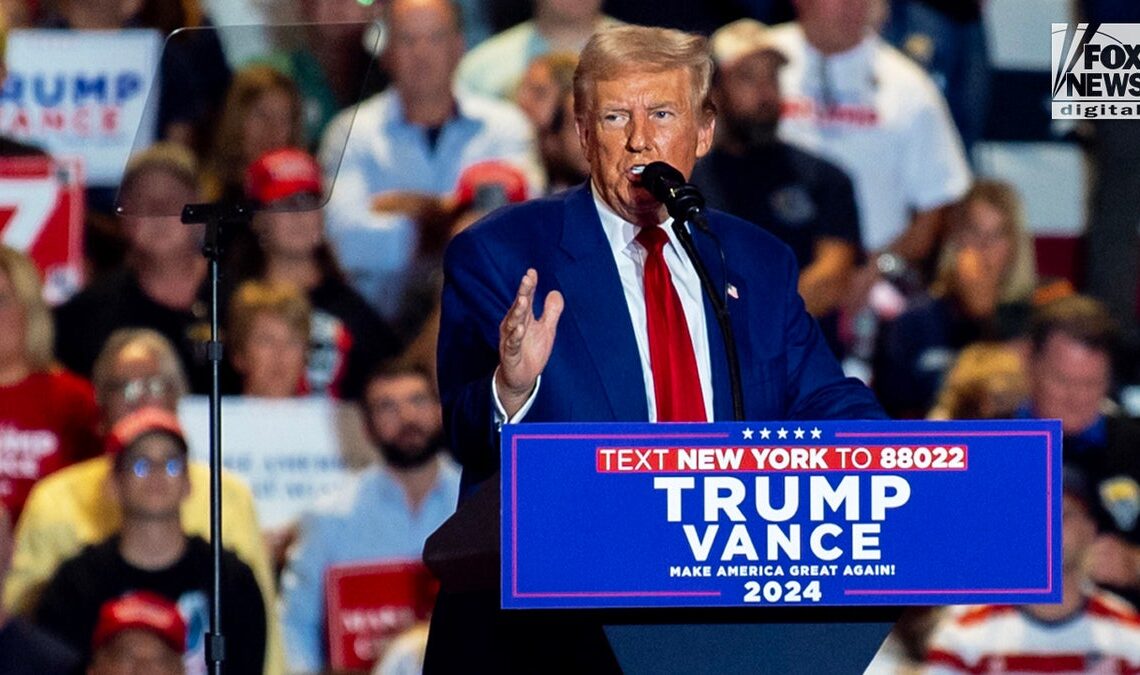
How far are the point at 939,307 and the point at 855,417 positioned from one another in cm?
312

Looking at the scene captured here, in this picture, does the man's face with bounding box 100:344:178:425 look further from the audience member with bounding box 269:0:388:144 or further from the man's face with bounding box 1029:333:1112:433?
the man's face with bounding box 1029:333:1112:433

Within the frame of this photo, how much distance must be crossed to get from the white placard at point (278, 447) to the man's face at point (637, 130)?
2842 mm

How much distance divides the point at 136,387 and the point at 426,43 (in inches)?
55.1

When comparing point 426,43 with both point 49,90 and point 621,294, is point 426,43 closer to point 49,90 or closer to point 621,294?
point 49,90

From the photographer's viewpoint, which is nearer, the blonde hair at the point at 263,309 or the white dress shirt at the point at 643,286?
the white dress shirt at the point at 643,286

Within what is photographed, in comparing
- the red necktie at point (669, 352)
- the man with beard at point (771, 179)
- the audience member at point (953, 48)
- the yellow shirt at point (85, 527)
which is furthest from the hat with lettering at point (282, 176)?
the audience member at point (953, 48)

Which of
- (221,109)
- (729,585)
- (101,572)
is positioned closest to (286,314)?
(101,572)

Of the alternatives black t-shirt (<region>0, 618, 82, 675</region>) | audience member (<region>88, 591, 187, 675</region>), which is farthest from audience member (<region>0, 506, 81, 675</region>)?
audience member (<region>88, 591, 187, 675</region>)

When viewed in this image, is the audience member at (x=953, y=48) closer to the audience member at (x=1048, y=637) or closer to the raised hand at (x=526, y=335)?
the audience member at (x=1048, y=637)

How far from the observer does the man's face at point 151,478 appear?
16.8ft

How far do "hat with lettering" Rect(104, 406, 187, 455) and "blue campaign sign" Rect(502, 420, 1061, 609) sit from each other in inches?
116

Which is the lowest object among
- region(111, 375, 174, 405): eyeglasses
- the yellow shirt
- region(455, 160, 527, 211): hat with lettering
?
the yellow shirt

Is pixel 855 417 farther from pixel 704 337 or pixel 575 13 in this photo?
pixel 575 13

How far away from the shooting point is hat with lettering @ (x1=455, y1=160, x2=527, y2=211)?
5711mm
